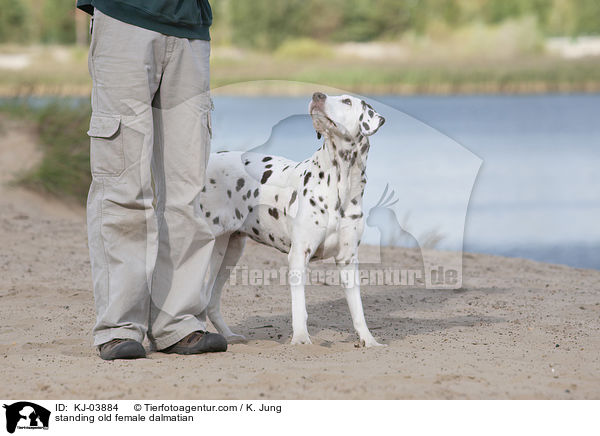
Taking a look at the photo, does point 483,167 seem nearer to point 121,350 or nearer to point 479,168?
point 479,168

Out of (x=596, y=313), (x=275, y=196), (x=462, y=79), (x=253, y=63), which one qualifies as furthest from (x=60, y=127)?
(x=253, y=63)

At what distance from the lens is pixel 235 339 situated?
562 centimetres

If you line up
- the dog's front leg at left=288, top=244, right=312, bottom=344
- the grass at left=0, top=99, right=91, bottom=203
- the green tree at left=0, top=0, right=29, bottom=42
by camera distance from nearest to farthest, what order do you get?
the dog's front leg at left=288, top=244, right=312, bottom=344, the grass at left=0, top=99, right=91, bottom=203, the green tree at left=0, top=0, right=29, bottom=42

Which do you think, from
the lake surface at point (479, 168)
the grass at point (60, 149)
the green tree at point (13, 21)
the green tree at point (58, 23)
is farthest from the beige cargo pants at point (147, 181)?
the green tree at point (13, 21)

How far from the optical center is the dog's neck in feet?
17.3

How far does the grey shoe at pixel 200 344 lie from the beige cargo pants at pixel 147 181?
4 cm

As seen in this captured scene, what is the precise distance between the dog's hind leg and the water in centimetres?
70

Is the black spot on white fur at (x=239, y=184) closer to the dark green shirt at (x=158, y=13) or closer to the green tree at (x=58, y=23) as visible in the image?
the dark green shirt at (x=158, y=13)

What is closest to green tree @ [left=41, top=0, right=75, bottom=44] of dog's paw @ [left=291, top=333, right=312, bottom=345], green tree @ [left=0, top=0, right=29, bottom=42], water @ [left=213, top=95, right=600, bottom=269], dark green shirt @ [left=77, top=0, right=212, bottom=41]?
green tree @ [left=0, top=0, right=29, bottom=42]

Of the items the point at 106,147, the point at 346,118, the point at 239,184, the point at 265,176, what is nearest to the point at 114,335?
the point at 106,147

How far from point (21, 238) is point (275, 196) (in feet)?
14.0

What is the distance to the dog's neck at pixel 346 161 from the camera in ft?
17.3

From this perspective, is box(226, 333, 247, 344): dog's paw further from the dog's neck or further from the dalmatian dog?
the dog's neck
